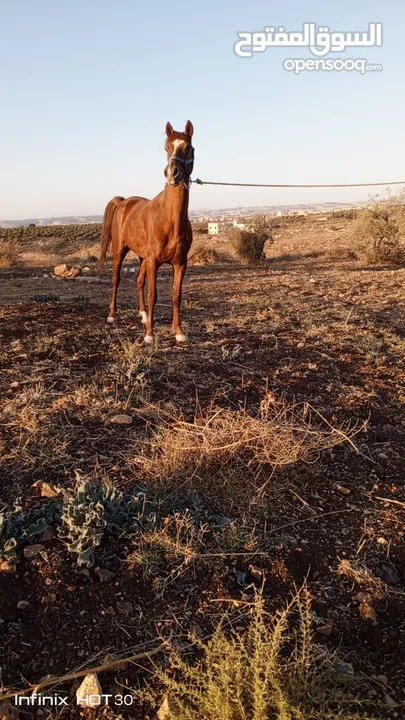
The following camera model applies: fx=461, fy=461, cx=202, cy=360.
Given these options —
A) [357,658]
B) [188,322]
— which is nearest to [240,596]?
[357,658]

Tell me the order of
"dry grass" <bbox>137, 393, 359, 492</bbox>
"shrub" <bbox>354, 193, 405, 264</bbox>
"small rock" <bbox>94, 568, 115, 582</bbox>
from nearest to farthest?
"small rock" <bbox>94, 568, 115, 582</bbox> → "dry grass" <bbox>137, 393, 359, 492</bbox> → "shrub" <bbox>354, 193, 405, 264</bbox>

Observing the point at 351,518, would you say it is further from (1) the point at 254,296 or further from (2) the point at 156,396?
(1) the point at 254,296

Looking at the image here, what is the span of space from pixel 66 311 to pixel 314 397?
4704 mm

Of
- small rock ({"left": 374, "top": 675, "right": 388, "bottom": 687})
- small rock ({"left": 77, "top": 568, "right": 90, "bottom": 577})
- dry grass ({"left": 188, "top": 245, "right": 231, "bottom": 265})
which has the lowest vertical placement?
small rock ({"left": 374, "top": 675, "right": 388, "bottom": 687})

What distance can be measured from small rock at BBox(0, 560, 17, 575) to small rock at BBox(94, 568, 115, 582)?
15.1 inches

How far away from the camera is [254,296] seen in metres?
9.48

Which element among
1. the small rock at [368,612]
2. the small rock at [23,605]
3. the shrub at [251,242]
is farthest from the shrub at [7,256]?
the small rock at [368,612]

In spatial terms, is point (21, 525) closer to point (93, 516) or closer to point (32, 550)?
point (32, 550)

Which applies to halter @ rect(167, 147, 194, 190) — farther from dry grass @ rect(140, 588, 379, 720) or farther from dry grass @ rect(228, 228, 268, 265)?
dry grass @ rect(228, 228, 268, 265)

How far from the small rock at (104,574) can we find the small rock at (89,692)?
0.48m

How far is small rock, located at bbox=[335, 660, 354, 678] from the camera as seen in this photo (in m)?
1.75

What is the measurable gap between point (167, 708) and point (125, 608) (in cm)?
49

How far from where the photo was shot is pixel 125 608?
6.66 feet

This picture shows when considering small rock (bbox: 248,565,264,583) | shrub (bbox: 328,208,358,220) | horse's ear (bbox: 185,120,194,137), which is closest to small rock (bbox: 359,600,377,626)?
small rock (bbox: 248,565,264,583)
